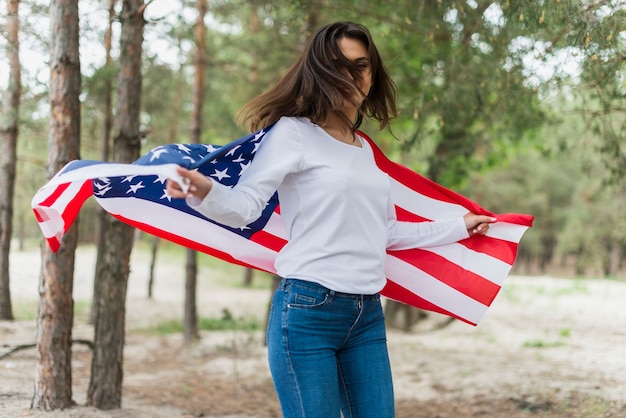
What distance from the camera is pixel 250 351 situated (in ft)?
36.6

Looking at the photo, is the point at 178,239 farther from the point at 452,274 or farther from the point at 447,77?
the point at 447,77

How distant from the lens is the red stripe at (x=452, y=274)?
3.32 metres

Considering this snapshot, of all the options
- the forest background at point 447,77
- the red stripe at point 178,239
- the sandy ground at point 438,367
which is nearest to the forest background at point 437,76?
the forest background at point 447,77

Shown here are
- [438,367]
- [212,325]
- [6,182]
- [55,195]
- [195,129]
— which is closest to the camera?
[55,195]

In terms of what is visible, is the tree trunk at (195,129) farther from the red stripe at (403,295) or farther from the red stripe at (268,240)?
the red stripe at (403,295)

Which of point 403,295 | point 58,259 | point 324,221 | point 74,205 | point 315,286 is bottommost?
point 58,259

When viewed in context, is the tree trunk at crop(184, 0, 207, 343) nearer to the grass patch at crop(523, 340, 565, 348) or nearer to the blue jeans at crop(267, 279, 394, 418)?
the grass patch at crop(523, 340, 565, 348)

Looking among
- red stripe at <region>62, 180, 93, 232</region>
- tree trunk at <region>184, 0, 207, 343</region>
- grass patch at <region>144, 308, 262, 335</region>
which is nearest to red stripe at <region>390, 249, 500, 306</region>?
red stripe at <region>62, 180, 93, 232</region>

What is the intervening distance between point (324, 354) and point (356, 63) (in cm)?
113

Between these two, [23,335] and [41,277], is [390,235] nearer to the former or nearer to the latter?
[41,277]

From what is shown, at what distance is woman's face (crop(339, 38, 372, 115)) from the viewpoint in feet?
8.00

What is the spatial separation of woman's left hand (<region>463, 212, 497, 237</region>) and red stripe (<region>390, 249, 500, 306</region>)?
22 cm

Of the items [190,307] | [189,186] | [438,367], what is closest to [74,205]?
[189,186]

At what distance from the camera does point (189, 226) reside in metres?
3.52
